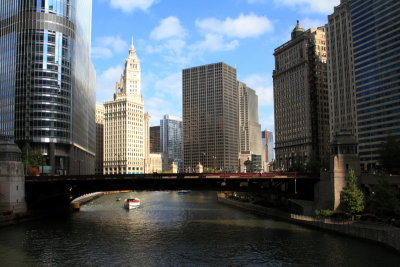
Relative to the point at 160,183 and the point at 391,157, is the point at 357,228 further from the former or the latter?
the point at 160,183

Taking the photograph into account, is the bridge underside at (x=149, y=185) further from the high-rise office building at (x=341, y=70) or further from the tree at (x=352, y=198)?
the high-rise office building at (x=341, y=70)

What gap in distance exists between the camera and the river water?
52.5 m

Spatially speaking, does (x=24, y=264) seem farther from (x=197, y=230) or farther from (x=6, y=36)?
(x=6, y=36)

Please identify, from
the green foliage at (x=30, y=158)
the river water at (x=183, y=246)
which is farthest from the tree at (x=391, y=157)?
the green foliage at (x=30, y=158)

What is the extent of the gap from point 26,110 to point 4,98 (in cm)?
1441

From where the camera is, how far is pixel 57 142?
496ft

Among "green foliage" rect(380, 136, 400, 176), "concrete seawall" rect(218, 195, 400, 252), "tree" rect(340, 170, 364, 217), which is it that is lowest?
"concrete seawall" rect(218, 195, 400, 252)

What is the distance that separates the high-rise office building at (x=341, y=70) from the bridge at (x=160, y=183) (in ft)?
284

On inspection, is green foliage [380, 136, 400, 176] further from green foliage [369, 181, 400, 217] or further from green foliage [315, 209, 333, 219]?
green foliage [369, 181, 400, 217]

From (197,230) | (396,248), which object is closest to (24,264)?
(197,230)

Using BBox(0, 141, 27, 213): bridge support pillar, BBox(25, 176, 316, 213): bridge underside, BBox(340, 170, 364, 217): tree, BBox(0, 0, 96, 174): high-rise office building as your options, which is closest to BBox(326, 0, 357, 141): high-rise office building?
BBox(25, 176, 316, 213): bridge underside

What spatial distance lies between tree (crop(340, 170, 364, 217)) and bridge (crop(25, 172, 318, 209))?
11250 millimetres

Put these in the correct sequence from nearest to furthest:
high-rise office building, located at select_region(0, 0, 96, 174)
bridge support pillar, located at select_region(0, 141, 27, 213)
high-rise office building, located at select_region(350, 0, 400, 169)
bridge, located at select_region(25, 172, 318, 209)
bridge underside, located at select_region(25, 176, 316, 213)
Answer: bridge support pillar, located at select_region(0, 141, 27, 213) → bridge, located at select_region(25, 172, 318, 209) → bridge underside, located at select_region(25, 176, 316, 213) → high-rise office building, located at select_region(350, 0, 400, 169) → high-rise office building, located at select_region(0, 0, 96, 174)

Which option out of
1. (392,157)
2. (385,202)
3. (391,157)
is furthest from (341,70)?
(385,202)
